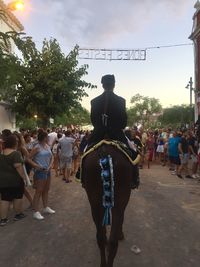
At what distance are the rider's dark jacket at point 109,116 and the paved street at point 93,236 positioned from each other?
1.81 metres

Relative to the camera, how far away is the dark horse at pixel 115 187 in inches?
229

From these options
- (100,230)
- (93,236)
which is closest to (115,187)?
(100,230)

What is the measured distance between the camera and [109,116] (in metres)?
6.17

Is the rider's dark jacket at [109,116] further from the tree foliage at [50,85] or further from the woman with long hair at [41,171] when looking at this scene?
the tree foliage at [50,85]

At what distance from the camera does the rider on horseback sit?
6.13 meters

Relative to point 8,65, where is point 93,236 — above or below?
below

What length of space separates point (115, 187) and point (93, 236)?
2.16 meters

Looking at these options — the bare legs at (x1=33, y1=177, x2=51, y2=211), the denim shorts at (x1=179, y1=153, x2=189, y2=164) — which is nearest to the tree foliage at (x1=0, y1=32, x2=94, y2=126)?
the denim shorts at (x1=179, y1=153, x2=189, y2=164)

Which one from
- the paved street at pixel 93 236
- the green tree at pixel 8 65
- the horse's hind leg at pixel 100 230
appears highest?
the green tree at pixel 8 65

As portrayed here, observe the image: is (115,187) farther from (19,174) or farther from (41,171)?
(41,171)

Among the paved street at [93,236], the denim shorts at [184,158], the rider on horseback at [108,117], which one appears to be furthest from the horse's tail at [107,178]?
the denim shorts at [184,158]

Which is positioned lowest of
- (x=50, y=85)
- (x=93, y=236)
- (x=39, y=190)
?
(x=93, y=236)

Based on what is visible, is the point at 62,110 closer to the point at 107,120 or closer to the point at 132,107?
the point at 107,120

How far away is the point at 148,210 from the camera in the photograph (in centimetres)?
1008
